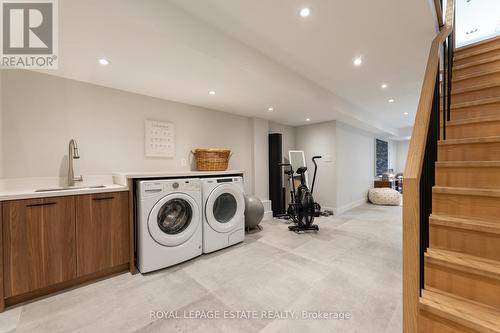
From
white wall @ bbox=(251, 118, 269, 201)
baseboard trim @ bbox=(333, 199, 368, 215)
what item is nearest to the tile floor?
white wall @ bbox=(251, 118, 269, 201)

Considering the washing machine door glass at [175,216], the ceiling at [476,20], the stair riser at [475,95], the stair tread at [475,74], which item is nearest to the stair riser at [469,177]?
the stair riser at [475,95]

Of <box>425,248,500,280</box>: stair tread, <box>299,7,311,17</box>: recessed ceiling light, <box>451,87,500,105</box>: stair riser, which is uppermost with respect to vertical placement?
<box>299,7,311,17</box>: recessed ceiling light

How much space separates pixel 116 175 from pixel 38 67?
4.23 feet

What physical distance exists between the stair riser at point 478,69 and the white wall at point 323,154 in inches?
93.7

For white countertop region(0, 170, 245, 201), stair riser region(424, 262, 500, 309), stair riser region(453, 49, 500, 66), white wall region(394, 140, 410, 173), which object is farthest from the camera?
white wall region(394, 140, 410, 173)

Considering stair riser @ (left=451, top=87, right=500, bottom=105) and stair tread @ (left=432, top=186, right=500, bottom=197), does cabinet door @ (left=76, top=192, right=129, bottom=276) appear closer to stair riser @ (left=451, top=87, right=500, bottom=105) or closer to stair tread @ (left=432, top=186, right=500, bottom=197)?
stair tread @ (left=432, top=186, right=500, bottom=197)

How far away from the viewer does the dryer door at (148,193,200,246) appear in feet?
7.11

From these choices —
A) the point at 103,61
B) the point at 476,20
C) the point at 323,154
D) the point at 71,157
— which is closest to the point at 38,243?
the point at 71,157

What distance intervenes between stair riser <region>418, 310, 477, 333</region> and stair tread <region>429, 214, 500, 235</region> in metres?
0.51

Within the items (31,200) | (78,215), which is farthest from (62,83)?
(78,215)

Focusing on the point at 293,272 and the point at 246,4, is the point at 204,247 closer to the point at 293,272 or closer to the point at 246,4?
the point at 293,272

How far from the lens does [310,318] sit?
1441mm

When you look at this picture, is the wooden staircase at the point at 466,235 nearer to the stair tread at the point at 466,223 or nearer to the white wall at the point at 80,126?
the stair tread at the point at 466,223

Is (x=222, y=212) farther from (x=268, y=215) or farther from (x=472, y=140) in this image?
(x=472, y=140)
